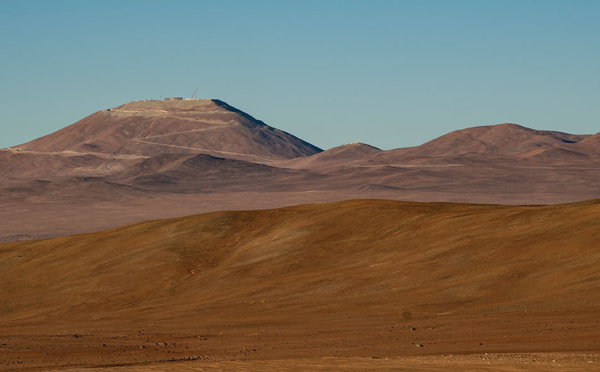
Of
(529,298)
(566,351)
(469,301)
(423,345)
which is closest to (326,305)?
(469,301)

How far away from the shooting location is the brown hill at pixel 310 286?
78.7ft

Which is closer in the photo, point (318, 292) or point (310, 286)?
point (318, 292)

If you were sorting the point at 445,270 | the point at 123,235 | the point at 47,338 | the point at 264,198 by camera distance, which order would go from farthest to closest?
the point at 264,198
the point at 123,235
the point at 445,270
the point at 47,338

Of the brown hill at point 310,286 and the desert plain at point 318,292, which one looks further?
the brown hill at point 310,286

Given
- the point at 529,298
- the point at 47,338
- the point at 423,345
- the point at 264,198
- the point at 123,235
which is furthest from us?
the point at 264,198

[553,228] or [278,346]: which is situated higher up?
[553,228]

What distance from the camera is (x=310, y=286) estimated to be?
36844 millimetres

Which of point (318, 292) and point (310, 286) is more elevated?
point (310, 286)

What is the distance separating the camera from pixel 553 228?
1500 inches

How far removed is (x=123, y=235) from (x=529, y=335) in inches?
1352

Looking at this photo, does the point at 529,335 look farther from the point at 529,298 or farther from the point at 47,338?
the point at 47,338

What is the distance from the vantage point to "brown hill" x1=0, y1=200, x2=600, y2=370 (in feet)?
78.7

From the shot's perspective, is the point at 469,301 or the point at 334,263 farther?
the point at 334,263

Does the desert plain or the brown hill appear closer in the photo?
the desert plain
